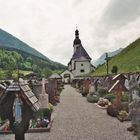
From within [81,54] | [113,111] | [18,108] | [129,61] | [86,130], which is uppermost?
[81,54]

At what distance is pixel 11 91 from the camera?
10836 millimetres

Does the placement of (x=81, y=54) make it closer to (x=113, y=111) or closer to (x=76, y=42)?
(x=76, y=42)

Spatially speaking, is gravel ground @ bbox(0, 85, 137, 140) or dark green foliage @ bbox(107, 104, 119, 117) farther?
dark green foliage @ bbox(107, 104, 119, 117)

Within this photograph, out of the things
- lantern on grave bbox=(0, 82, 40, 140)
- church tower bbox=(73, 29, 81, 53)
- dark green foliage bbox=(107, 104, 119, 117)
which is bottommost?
dark green foliage bbox=(107, 104, 119, 117)

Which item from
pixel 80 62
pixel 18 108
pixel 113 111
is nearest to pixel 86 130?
pixel 113 111

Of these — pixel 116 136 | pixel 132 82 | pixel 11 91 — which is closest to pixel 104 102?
pixel 132 82

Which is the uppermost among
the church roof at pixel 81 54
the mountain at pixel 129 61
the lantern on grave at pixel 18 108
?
the church roof at pixel 81 54

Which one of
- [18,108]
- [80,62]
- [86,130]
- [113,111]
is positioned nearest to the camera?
[18,108]

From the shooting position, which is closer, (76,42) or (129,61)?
(129,61)

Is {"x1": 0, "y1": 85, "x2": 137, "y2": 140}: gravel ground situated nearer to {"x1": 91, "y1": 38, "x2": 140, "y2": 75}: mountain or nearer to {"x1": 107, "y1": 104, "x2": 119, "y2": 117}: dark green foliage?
{"x1": 107, "y1": 104, "x2": 119, "y2": 117}: dark green foliage

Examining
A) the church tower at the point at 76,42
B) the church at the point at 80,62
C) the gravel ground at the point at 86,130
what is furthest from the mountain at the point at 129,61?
the church tower at the point at 76,42

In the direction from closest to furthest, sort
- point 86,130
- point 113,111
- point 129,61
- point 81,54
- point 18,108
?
point 18,108 < point 86,130 < point 113,111 < point 129,61 < point 81,54

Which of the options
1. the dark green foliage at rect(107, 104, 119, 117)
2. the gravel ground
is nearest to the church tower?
the dark green foliage at rect(107, 104, 119, 117)

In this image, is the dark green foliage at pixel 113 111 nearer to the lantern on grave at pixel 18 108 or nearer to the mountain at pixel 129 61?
the lantern on grave at pixel 18 108
